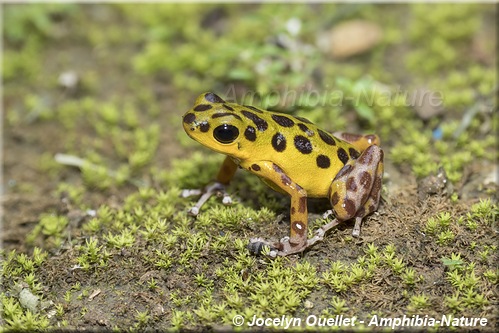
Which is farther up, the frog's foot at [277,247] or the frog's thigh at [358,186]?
the frog's thigh at [358,186]

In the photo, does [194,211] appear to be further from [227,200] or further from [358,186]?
[358,186]

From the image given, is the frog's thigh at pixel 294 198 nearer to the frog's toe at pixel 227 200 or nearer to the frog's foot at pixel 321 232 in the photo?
the frog's foot at pixel 321 232

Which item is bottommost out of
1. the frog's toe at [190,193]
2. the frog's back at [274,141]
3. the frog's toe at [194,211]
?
the frog's toe at [194,211]

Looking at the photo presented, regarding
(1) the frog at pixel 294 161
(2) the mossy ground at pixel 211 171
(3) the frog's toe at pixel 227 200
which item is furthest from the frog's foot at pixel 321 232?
(3) the frog's toe at pixel 227 200

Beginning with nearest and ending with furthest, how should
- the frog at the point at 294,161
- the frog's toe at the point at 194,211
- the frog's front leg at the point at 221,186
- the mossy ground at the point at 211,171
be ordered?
the mossy ground at the point at 211,171 < the frog at the point at 294,161 < the frog's toe at the point at 194,211 < the frog's front leg at the point at 221,186

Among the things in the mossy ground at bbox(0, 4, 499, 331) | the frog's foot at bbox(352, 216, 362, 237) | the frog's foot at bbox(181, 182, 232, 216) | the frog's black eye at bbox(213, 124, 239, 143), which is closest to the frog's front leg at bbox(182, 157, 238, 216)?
the frog's foot at bbox(181, 182, 232, 216)

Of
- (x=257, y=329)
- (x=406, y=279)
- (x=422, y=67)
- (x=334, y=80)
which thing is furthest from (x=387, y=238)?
(x=422, y=67)

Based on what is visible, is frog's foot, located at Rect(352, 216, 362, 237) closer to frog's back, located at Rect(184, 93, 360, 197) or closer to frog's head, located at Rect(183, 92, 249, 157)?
frog's back, located at Rect(184, 93, 360, 197)

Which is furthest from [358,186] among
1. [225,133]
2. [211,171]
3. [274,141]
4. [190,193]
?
[211,171]

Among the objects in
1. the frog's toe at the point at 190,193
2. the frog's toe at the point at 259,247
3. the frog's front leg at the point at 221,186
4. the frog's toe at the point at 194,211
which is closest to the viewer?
the frog's toe at the point at 259,247
